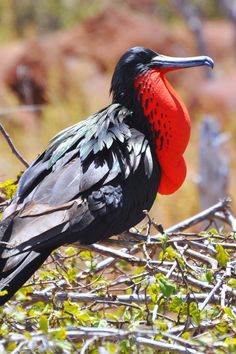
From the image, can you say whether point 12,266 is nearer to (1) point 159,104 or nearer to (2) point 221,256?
(2) point 221,256

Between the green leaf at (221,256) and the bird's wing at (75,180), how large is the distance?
0.37m

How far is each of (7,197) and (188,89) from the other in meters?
7.25

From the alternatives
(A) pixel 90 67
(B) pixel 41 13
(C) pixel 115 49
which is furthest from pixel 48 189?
(B) pixel 41 13

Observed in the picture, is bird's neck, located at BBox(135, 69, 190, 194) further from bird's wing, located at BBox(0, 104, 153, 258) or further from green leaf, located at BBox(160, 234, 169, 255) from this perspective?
green leaf, located at BBox(160, 234, 169, 255)

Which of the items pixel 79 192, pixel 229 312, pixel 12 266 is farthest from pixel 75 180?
pixel 229 312

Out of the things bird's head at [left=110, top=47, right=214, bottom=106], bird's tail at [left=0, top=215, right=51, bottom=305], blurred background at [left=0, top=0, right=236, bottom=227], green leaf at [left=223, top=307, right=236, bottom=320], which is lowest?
blurred background at [left=0, top=0, right=236, bottom=227]

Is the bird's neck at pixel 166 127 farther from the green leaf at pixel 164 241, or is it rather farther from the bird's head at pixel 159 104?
the green leaf at pixel 164 241

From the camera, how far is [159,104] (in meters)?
2.83

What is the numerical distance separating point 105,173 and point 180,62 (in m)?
0.55

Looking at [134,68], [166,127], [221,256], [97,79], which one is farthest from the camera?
[97,79]

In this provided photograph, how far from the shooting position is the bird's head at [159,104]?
2.78m

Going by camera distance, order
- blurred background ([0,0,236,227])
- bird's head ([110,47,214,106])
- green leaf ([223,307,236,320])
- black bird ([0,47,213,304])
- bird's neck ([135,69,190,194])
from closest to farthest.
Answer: green leaf ([223,307,236,320]), black bird ([0,47,213,304]), bird's neck ([135,69,190,194]), bird's head ([110,47,214,106]), blurred background ([0,0,236,227])

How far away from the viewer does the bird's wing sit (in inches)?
90.0

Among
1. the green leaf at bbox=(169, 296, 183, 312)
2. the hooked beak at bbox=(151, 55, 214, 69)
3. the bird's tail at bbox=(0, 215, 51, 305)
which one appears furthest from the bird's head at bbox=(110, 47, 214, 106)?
the green leaf at bbox=(169, 296, 183, 312)
